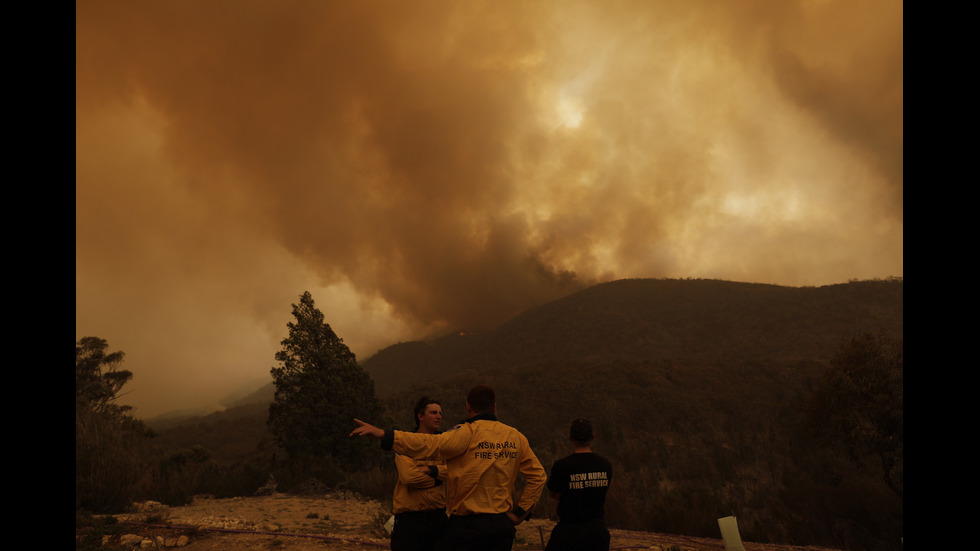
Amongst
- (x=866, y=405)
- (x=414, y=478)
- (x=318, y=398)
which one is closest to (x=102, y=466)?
(x=318, y=398)

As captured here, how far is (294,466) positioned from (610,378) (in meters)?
36.5

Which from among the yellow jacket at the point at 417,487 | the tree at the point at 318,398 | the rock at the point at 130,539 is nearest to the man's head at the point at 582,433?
the yellow jacket at the point at 417,487

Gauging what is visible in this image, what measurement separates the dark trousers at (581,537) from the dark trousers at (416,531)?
1144 mm

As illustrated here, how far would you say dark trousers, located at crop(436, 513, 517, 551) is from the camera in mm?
3986

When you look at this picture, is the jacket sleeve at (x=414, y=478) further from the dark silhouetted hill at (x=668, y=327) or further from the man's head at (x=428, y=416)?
the dark silhouetted hill at (x=668, y=327)

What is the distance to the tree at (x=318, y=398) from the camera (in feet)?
74.6

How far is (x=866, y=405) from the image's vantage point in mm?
23609

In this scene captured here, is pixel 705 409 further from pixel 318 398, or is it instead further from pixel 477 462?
pixel 477 462

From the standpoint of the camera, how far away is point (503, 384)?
51.3 metres

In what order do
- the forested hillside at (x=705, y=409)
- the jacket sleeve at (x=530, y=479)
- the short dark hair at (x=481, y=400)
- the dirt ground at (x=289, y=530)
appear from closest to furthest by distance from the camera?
the short dark hair at (x=481, y=400) → the jacket sleeve at (x=530, y=479) → the dirt ground at (x=289, y=530) → the forested hillside at (x=705, y=409)

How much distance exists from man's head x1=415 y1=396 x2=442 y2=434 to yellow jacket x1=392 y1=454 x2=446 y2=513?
1.11 ft

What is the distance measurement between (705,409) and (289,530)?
3708 cm
